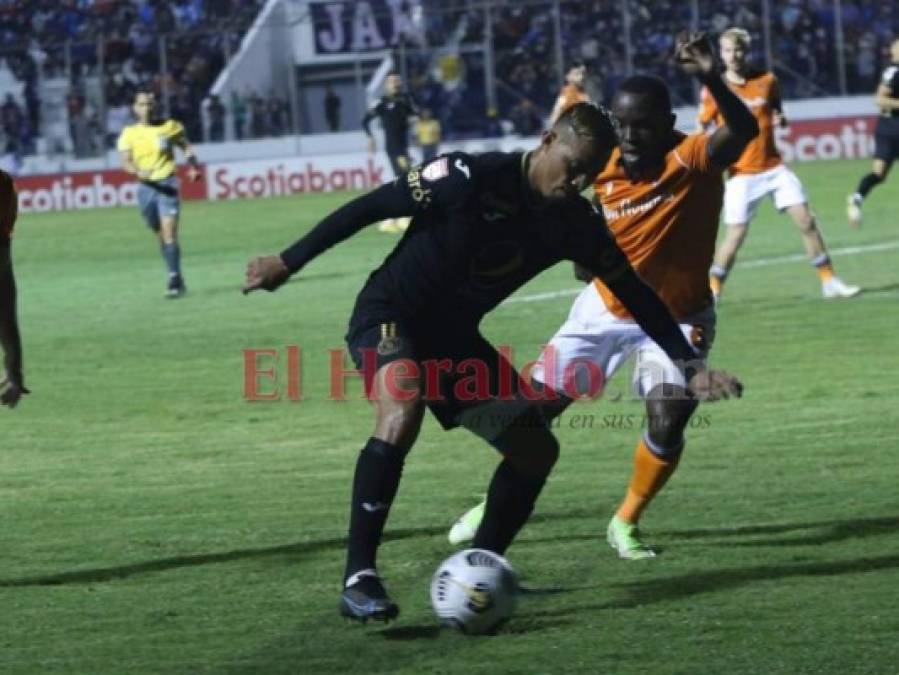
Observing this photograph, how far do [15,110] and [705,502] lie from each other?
36.6 metres

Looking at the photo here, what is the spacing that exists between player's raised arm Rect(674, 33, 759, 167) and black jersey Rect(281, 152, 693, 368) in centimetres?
83

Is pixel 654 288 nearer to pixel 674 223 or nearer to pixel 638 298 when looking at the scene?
pixel 674 223

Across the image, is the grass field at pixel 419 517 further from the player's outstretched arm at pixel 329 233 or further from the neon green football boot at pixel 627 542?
the player's outstretched arm at pixel 329 233

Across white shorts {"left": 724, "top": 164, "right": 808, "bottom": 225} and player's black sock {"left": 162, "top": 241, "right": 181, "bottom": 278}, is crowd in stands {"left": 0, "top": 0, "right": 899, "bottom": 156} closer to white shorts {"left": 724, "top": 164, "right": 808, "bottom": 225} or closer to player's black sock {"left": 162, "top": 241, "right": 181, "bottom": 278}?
player's black sock {"left": 162, "top": 241, "right": 181, "bottom": 278}

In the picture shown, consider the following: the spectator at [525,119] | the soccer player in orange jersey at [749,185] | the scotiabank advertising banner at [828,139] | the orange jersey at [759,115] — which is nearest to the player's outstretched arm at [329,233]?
the orange jersey at [759,115]

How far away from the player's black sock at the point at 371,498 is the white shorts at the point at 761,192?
1099 cm

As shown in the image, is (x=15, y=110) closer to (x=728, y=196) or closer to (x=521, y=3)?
(x=521, y=3)

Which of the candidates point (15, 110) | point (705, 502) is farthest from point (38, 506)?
point (15, 110)

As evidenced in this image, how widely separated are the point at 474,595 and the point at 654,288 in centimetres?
213

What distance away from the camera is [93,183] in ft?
137

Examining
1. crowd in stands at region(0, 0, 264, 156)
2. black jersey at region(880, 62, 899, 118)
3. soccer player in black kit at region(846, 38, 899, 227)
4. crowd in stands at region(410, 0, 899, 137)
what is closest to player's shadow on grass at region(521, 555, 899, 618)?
soccer player in black kit at region(846, 38, 899, 227)

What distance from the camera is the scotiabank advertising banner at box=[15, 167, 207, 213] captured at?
41656mm

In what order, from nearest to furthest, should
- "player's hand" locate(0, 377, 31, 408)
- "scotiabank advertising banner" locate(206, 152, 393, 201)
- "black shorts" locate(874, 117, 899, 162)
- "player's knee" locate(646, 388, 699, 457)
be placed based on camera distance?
"player's hand" locate(0, 377, 31, 408) < "player's knee" locate(646, 388, 699, 457) < "black shorts" locate(874, 117, 899, 162) < "scotiabank advertising banner" locate(206, 152, 393, 201)

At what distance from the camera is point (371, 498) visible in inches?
281
